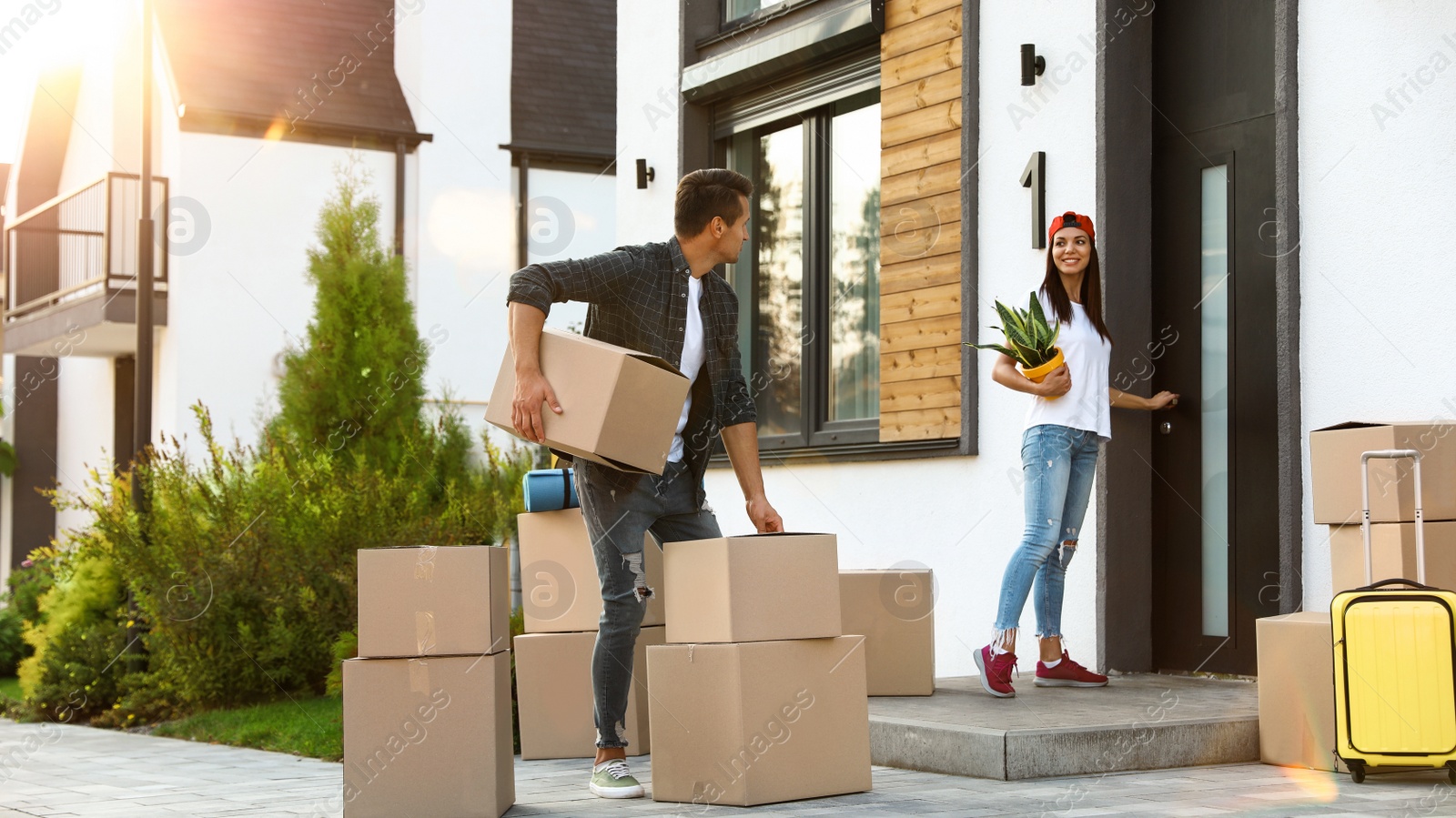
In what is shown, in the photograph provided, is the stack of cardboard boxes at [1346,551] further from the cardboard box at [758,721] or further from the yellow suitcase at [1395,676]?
the cardboard box at [758,721]

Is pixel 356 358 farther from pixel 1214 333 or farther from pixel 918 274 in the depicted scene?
pixel 1214 333

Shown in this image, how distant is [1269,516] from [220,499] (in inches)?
240

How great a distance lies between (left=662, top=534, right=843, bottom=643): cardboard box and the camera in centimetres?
423

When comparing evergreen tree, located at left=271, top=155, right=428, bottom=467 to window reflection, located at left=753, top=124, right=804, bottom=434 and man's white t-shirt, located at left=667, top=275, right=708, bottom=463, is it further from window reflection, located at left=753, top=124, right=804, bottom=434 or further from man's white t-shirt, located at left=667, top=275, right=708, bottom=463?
→ man's white t-shirt, located at left=667, top=275, right=708, bottom=463

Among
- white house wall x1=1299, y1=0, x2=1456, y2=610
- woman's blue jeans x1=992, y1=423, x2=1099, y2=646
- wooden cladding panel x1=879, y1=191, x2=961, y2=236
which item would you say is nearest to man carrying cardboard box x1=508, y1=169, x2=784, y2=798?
woman's blue jeans x1=992, y1=423, x2=1099, y2=646

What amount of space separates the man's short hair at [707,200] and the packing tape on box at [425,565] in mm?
1229

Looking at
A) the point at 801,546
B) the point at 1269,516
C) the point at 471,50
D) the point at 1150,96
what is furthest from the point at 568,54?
the point at 801,546

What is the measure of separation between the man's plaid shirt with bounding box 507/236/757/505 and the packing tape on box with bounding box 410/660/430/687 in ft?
2.51

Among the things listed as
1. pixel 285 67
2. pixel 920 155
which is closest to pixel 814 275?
pixel 920 155

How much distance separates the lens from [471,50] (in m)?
18.0

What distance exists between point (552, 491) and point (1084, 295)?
2227 mm

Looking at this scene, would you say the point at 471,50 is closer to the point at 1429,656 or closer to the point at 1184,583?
the point at 1184,583

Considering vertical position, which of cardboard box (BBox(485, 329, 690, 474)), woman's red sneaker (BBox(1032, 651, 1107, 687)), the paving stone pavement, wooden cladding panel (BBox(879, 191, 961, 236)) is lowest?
the paving stone pavement

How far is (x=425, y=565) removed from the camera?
4223 millimetres
